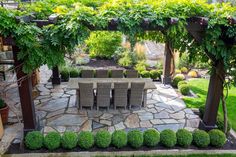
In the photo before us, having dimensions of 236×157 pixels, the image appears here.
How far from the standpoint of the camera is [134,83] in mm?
7285

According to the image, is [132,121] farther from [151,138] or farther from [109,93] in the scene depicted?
[151,138]

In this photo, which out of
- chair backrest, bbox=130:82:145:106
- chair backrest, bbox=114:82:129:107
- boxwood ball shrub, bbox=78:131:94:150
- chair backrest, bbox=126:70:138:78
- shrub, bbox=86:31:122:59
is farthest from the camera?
shrub, bbox=86:31:122:59

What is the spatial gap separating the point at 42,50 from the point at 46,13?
1164 mm

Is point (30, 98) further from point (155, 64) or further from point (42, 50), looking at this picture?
point (155, 64)

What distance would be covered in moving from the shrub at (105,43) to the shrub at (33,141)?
8.10 meters

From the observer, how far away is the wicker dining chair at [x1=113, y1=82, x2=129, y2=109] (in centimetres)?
721

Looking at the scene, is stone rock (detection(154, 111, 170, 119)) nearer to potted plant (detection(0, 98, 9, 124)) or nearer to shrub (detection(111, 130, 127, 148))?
A: shrub (detection(111, 130, 127, 148))

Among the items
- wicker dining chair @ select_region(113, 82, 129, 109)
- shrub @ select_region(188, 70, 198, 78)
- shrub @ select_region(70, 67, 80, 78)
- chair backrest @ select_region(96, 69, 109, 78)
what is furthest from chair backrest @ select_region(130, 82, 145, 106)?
shrub @ select_region(188, 70, 198, 78)

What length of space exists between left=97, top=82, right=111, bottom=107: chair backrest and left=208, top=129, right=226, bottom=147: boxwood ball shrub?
3.17 m

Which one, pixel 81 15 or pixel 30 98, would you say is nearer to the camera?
pixel 81 15

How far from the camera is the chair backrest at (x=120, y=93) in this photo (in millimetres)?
7207

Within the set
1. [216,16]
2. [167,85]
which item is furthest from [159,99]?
[216,16]

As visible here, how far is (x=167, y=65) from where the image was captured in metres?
9.84

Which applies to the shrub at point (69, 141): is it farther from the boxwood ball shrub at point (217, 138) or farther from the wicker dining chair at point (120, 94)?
the boxwood ball shrub at point (217, 138)
